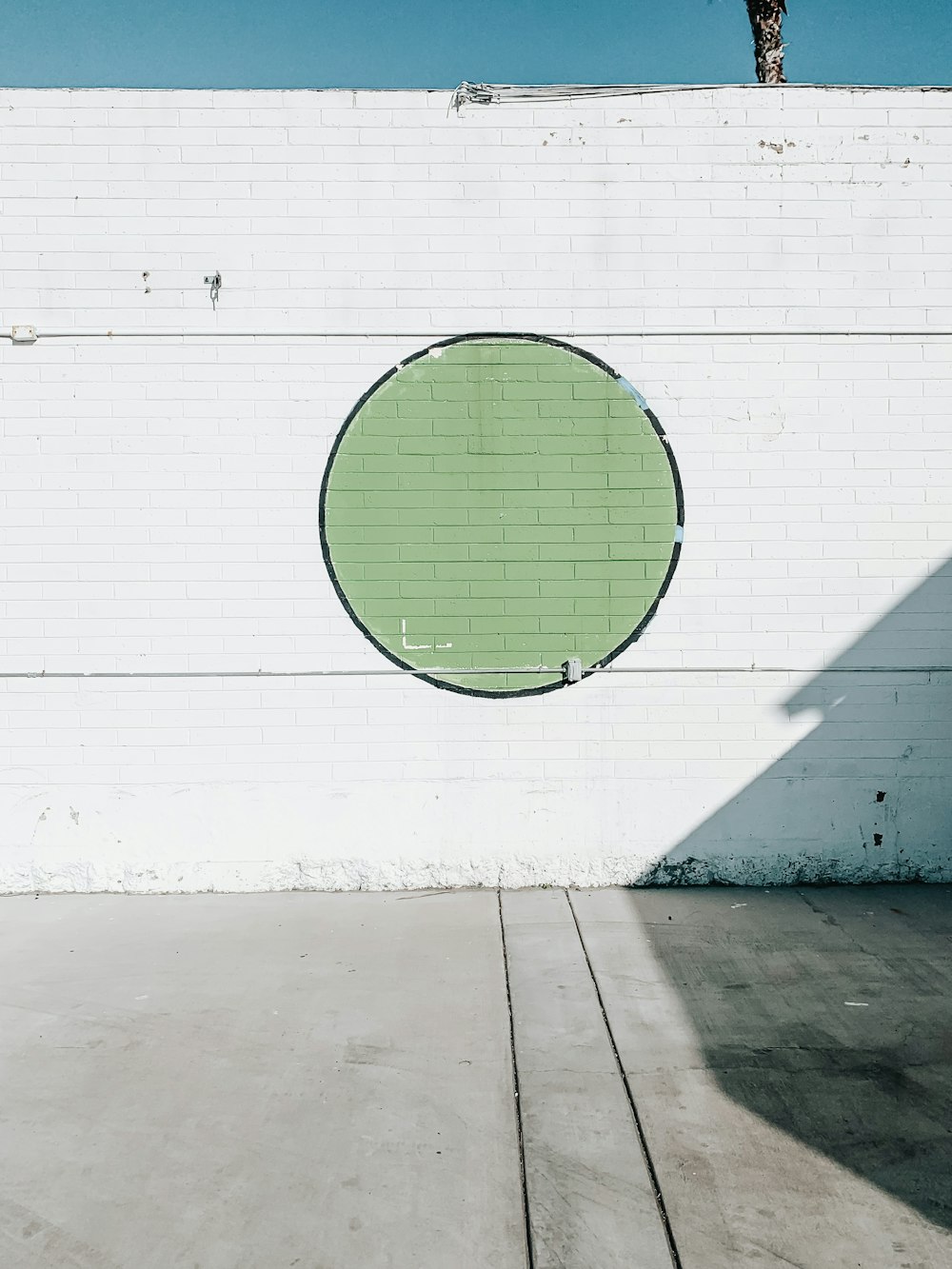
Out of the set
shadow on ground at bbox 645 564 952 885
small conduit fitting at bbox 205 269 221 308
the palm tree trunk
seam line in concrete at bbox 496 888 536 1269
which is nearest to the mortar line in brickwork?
shadow on ground at bbox 645 564 952 885

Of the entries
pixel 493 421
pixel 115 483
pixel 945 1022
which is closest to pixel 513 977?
pixel 945 1022

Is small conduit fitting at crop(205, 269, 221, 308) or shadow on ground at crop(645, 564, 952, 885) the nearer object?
small conduit fitting at crop(205, 269, 221, 308)

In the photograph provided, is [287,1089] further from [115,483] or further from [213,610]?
[115,483]

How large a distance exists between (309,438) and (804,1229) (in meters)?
4.26

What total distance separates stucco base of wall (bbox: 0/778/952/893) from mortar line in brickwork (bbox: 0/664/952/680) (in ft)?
1.97

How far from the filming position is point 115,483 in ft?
18.5

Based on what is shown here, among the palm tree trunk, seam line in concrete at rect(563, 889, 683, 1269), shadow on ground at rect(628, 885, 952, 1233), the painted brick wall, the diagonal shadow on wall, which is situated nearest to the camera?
seam line in concrete at rect(563, 889, 683, 1269)

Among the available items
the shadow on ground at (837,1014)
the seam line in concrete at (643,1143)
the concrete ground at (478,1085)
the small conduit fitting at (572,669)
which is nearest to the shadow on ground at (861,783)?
the shadow on ground at (837,1014)

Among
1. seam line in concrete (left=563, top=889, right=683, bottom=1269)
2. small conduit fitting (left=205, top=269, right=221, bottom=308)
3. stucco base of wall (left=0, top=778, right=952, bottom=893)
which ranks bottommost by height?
seam line in concrete (left=563, top=889, right=683, bottom=1269)

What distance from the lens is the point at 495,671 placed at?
224 inches

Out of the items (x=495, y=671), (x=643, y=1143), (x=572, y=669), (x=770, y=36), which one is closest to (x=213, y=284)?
Answer: (x=495, y=671)

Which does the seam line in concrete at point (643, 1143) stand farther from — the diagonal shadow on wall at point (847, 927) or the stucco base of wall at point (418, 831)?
the stucco base of wall at point (418, 831)

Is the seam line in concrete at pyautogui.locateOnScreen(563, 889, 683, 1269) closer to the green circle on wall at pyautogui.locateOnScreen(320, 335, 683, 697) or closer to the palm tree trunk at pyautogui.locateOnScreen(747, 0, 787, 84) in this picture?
the green circle on wall at pyautogui.locateOnScreen(320, 335, 683, 697)

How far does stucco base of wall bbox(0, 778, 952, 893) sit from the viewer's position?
18.7 feet
